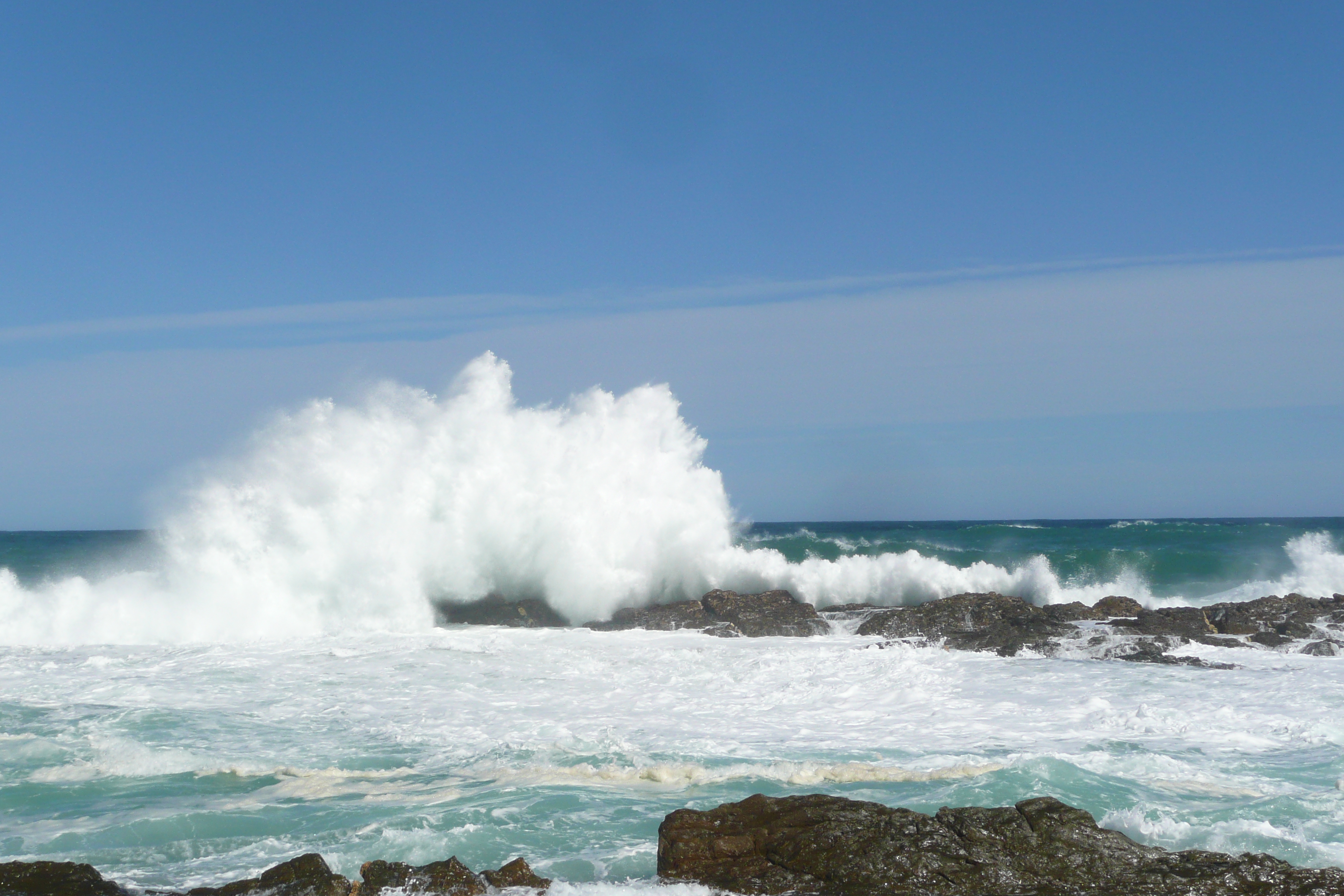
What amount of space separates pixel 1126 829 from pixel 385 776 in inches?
217

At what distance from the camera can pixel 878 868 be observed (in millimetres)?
5176

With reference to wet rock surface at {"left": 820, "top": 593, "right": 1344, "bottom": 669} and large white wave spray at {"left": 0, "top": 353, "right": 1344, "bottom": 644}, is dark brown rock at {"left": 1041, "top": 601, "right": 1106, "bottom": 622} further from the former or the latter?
large white wave spray at {"left": 0, "top": 353, "right": 1344, "bottom": 644}

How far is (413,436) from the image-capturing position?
20.8 meters

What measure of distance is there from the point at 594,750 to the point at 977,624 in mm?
9595

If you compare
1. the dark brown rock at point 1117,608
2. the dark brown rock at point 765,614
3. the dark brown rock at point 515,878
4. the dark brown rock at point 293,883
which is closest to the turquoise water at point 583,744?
the dark brown rock at point 515,878

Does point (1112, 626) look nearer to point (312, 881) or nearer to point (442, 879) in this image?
point (442, 879)

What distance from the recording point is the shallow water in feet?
21.5

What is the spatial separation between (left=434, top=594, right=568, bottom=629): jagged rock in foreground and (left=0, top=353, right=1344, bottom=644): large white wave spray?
0.25m

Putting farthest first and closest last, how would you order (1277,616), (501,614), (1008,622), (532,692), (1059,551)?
(1059,551), (501,614), (1277,616), (1008,622), (532,692)

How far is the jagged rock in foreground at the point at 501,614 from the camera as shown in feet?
62.7

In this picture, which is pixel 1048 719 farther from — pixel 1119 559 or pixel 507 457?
pixel 1119 559

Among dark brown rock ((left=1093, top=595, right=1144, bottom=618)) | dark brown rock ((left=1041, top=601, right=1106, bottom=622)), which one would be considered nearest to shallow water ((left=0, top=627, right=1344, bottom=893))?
dark brown rock ((left=1041, top=601, right=1106, bottom=622))

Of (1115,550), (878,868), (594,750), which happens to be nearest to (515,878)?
(878,868)

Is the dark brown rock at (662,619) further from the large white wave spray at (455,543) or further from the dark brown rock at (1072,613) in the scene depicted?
the dark brown rock at (1072,613)
